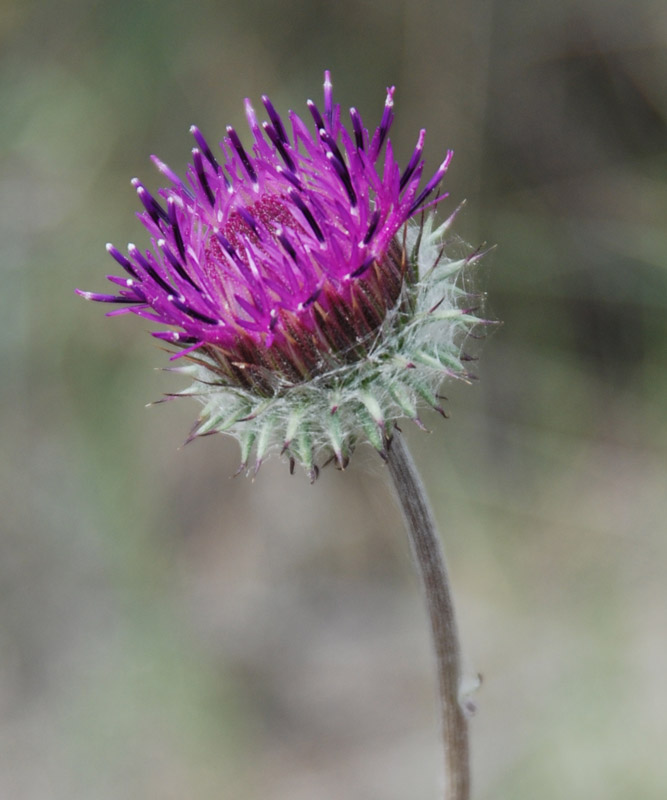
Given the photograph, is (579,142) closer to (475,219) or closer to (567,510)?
(475,219)

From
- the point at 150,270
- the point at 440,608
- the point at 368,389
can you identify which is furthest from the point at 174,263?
the point at 440,608

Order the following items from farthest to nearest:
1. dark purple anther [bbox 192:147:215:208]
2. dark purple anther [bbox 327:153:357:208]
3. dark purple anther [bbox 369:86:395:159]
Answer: dark purple anther [bbox 192:147:215:208]
dark purple anther [bbox 369:86:395:159]
dark purple anther [bbox 327:153:357:208]

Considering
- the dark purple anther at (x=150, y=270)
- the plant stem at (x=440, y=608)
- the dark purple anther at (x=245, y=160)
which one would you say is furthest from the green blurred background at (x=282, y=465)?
the dark purple anther at (x=150, y=270)

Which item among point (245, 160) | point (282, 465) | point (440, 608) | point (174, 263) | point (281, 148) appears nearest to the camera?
point (440, 608)

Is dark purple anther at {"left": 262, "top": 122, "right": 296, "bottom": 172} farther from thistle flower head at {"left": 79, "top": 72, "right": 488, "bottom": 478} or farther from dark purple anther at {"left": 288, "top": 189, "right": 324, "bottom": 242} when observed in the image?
dark purple anther at {"left": 288, "top": 189, "right": 324, "bottom": 242}

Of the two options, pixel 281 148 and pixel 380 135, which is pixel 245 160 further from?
Answer: pixel 380 135

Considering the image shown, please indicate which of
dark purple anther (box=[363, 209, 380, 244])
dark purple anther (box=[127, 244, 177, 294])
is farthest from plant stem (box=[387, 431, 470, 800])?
dark purple anther (box=[127, 244, 177, 294])

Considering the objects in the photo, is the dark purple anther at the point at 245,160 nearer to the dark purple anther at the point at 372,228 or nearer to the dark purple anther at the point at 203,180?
the dark purple anther at the point at 203,180
